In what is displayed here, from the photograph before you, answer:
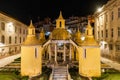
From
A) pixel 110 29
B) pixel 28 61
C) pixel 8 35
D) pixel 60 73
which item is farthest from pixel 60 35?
pixel 8 35

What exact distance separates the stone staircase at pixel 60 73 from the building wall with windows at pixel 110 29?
1580 centimetres

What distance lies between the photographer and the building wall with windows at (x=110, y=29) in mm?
46625

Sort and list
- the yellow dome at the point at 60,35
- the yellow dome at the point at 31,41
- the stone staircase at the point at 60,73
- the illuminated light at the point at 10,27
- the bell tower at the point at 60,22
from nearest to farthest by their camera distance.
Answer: the stone staircase at the point at 60,73 → the yellow dome at the point at 31,41 → the yellow dome at the point at 60,35 → the bell tower at the point at 60,22 → the illuminated light at the point at 10,27

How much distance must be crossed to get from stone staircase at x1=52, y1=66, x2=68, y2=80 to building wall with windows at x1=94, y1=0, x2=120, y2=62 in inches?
622

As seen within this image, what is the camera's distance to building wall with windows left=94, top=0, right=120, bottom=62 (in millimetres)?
46625

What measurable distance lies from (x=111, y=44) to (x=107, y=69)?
17.0m

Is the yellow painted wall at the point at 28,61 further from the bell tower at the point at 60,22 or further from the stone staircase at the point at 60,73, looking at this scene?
the bell tower at the point at 60,22

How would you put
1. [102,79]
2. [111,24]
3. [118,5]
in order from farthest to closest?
[111,24]
[118,5]
[102,79]

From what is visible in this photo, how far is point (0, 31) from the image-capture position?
4875 centimetres

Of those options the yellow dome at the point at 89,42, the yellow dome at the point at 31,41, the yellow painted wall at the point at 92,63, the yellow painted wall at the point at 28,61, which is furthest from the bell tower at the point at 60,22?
the yellow painted wall at the point at 92,63

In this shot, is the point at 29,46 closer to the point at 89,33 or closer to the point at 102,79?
the point at 89,33

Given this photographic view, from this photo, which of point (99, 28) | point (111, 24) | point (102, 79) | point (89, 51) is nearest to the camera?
point (102, 79)

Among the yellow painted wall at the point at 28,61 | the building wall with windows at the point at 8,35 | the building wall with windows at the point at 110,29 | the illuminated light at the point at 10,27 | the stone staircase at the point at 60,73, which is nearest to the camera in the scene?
the stone staircase at the point at 60,73

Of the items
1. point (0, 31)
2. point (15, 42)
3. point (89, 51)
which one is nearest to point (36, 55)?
point (89, 51)
